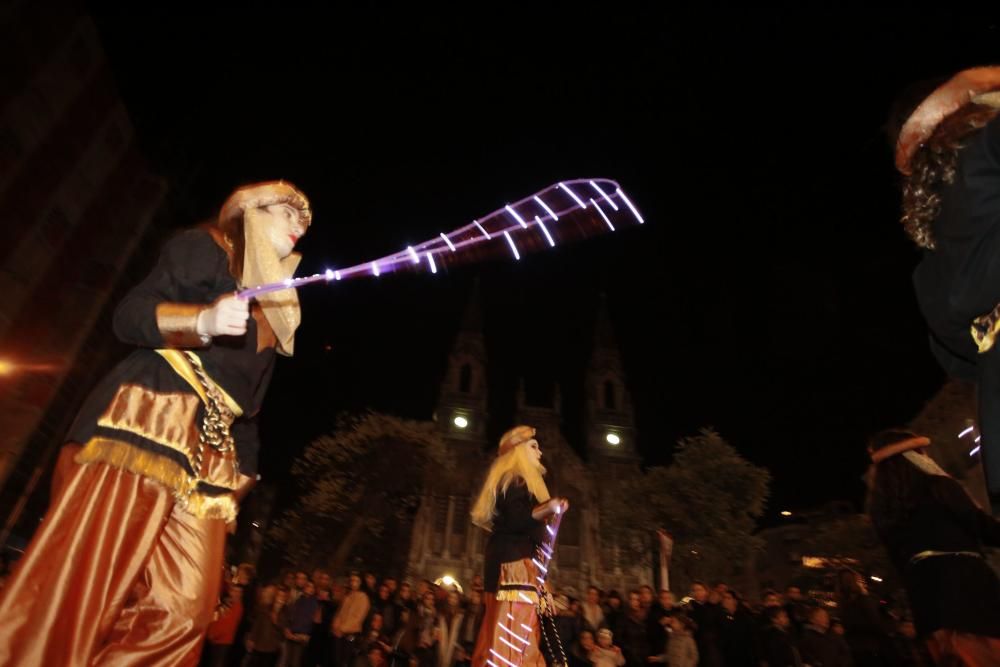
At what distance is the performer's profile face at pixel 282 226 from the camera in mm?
3020

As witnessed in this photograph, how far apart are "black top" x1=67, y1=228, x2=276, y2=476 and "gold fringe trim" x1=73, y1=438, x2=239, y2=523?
0.05 m

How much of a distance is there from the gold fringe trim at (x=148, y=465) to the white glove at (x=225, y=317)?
20.7 inches

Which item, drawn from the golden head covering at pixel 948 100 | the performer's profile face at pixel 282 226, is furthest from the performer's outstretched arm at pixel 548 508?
the golden head covering at pixel 948 100

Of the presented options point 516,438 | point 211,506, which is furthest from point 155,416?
point 516,438

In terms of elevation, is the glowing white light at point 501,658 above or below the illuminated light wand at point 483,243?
below

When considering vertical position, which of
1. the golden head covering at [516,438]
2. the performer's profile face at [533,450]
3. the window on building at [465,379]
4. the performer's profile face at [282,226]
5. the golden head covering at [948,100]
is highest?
the window on building at [465,379]

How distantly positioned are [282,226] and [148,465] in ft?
4.35

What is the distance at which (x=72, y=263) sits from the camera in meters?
16.2

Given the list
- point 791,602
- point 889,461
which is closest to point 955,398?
point 791,602

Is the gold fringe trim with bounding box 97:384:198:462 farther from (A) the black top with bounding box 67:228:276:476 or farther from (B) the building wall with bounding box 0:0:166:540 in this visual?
(B) the building wall with bounding box 0:0:166:540

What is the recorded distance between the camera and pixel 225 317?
89.7 inches

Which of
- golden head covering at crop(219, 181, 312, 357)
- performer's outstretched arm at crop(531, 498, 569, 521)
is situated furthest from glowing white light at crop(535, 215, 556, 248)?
performer's outstretched arm at crop(531, 498, 569, 521)

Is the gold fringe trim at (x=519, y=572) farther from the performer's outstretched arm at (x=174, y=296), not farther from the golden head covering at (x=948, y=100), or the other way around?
the golden head covering at (x=948, y=100)

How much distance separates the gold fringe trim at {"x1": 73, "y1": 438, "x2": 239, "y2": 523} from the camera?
7.34ft
